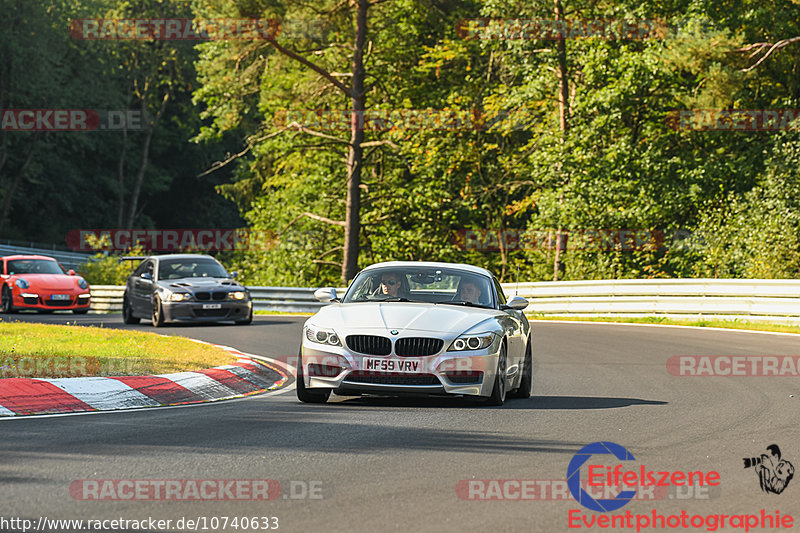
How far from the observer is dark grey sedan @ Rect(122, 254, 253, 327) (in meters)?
23.9

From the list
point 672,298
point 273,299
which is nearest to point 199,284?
point 672,298

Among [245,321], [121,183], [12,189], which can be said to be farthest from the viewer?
[121,183]

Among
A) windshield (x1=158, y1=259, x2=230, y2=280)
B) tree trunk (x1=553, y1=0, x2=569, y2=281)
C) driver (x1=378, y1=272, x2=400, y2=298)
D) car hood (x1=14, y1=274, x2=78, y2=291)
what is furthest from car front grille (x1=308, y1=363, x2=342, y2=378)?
tree trunk (x1=553, y1=0, x2=569, y2=281)

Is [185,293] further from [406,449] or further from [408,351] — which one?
[406,449]

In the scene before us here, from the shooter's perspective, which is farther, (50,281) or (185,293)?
(50,281)

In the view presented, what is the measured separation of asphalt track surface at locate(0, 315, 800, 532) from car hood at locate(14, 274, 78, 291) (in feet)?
63.8

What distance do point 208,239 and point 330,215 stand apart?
27610 millimetres

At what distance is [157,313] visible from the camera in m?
24.2

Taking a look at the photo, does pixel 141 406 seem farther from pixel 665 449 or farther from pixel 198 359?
pixel 665 449

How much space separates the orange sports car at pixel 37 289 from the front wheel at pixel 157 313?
6.26m

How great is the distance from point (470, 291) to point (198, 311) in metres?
12.9

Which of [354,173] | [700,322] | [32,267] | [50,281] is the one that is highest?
[354,173]

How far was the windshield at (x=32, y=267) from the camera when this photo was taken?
100ft

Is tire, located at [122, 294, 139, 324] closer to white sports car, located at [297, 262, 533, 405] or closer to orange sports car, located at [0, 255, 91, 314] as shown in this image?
orange sports car, located at [0, 255, 91, 314]
